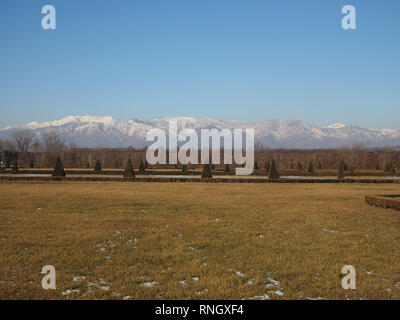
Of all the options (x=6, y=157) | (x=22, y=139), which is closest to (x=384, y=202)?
(x=6, y=157)

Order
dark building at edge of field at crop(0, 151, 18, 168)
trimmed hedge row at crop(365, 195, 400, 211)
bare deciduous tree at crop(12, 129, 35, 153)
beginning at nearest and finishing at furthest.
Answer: trimmed hedge row at crop(365, 195, 400, 211) → dark building at edge of field at crop(0, 151, 18, 168) → bare deciduous tree at crop(12, 129, 35, 153)

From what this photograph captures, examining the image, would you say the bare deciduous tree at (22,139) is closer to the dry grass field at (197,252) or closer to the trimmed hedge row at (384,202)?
the dry grass field at (197,252)

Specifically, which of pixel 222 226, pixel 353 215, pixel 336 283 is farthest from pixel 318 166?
pixel 336 283

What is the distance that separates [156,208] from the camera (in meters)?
12.5

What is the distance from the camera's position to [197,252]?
690 cm

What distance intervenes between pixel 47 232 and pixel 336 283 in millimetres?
7350

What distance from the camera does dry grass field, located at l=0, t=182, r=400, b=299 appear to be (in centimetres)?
497

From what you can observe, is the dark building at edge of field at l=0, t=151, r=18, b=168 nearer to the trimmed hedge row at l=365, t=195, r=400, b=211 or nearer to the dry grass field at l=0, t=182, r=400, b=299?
the dry grass field at l=0, t=182, r=400, b=299

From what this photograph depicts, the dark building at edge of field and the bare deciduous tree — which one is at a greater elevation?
the bare deciduous tree

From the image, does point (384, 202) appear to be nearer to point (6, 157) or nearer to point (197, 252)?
point (197, 252)

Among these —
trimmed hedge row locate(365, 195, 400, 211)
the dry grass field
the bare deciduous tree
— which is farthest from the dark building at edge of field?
trimmed hedge row locate(365, 195, 400, 211)

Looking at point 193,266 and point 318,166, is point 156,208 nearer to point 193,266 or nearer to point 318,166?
point 193,266

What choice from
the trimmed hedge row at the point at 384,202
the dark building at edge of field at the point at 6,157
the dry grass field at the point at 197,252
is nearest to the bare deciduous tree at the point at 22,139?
the dark building at edge of field at the point at 6,157

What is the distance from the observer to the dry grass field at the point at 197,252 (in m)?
4.97
